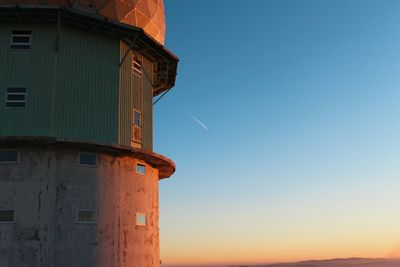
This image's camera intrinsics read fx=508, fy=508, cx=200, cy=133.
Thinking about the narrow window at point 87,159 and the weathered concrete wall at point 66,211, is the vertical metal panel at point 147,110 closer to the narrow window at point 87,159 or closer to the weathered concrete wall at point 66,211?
the weathered concrete wall at point 66,211

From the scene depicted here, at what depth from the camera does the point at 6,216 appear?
Answer: 20219mm

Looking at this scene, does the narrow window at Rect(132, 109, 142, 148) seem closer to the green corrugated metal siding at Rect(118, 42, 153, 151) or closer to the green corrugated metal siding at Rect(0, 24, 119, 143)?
the green corrugated metal siding at Rect(118, 42, 153, 151)

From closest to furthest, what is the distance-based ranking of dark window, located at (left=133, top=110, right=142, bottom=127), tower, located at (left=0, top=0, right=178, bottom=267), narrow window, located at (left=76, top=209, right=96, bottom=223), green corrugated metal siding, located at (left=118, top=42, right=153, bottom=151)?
1. tower, located at (left=0, top=0, right=178, bottom=267)
2. narrow window, located at (left=76, top=209, right=96, bottom=223)
3. green corrugated metal siding, located at (left=118, top=42, right=153, bottom=151)
4. dark window, located at (left=133, top=110, right=142, bottom=127)

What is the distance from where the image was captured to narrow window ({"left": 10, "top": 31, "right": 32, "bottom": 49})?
22.0m

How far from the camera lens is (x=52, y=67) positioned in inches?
854

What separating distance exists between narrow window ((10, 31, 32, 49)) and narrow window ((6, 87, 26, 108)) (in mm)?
1967

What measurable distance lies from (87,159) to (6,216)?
3917mm

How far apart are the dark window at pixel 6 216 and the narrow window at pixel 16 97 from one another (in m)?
4.36

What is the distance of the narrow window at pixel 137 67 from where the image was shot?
2447cm

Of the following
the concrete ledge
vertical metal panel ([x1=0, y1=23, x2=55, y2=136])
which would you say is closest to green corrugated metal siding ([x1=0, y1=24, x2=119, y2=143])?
vertical metal panel ([x1=0, y1=23, x2=55, y2=136])

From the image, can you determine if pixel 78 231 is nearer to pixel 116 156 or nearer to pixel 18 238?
pixel 18 238

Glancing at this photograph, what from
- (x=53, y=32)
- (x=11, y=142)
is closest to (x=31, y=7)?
(x=53, y=32)

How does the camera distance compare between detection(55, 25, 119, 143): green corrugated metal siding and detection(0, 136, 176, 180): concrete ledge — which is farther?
detection(55, 25, 119, 143): green corrugated metal siding

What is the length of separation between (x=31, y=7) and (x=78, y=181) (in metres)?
7.46
